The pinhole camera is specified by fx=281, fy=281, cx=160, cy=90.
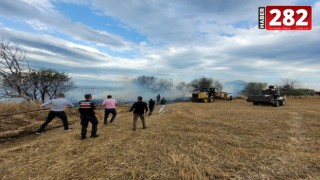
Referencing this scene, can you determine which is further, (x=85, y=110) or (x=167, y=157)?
(x=85, y=110)

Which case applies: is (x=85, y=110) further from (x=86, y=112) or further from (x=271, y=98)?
(x=271, y=98)

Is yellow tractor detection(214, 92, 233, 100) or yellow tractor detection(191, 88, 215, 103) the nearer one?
yellow tractor detection(191, 88, 215, 103)

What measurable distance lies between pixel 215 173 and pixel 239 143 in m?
3.75

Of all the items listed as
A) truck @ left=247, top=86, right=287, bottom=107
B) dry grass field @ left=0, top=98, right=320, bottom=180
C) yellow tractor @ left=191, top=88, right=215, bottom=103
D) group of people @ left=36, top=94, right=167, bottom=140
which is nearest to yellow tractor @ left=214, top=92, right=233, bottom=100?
yellow tractor @ left=191, top=88, right=215, bottom=103

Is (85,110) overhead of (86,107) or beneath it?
beneath

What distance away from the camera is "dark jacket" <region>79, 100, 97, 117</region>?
10875 millimetres

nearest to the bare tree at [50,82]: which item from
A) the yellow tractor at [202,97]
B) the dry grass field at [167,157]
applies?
the yellow tractor at [202,97]

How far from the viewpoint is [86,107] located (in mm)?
10898

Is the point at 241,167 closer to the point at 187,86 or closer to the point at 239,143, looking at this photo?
the point at 239,143

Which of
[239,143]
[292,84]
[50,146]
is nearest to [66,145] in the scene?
[50,146]

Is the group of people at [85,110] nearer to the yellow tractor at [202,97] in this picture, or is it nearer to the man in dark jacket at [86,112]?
the man in dark jacket at [86,112]

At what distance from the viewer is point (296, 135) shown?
12.1 metres

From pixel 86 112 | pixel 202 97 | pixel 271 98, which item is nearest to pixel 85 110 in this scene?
pixel 86 112

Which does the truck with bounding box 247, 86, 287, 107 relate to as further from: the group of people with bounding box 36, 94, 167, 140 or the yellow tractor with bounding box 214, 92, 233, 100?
the group of people with bounding box 36, 94, 167, 140
